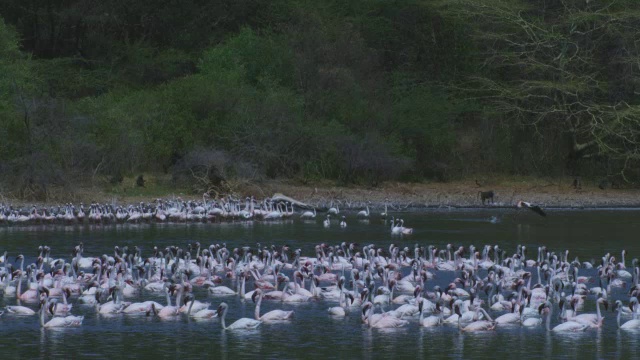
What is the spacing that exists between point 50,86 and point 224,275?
92.4 feet

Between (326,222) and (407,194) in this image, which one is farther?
(407,194)

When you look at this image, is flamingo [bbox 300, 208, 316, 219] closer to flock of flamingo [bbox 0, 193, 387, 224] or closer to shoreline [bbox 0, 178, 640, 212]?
flock of flamingo [bbox 0, 193, 387, 224]

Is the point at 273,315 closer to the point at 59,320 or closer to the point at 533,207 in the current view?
the point at 59,320

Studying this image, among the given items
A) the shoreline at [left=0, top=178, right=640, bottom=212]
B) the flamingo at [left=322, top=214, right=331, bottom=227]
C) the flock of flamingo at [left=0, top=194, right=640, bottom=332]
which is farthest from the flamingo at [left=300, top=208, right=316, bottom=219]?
the flock of flamingo at [left=0, top=194, right=640, bottom=332]

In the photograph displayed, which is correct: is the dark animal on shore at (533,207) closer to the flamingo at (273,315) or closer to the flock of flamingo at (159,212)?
the flock of flamingo at (159,212)

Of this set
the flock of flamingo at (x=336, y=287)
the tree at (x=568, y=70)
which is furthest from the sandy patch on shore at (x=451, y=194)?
the flock of flamingo at (x=336, y=287)

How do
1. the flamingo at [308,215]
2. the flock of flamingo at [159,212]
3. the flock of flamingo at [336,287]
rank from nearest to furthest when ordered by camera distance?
the flock of flamingo at [336,287] → the flock of flamingo at [159,212] → the flamingo at [308,215]

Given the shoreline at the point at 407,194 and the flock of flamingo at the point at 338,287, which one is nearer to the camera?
the flock of flamingo at the point at 338,287

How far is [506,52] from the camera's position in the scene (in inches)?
2132

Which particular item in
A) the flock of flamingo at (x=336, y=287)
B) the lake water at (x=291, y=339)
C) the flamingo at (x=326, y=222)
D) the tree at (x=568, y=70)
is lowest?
the lake water at (x=291, y=339)

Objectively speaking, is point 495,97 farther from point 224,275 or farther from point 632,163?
point 224,275

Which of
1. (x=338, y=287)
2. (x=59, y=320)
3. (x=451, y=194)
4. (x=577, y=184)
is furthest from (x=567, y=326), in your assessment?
(x=577, y=184)

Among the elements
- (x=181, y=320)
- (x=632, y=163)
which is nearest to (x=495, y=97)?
(x=632, y=163)

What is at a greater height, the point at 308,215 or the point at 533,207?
the point at 533,207
